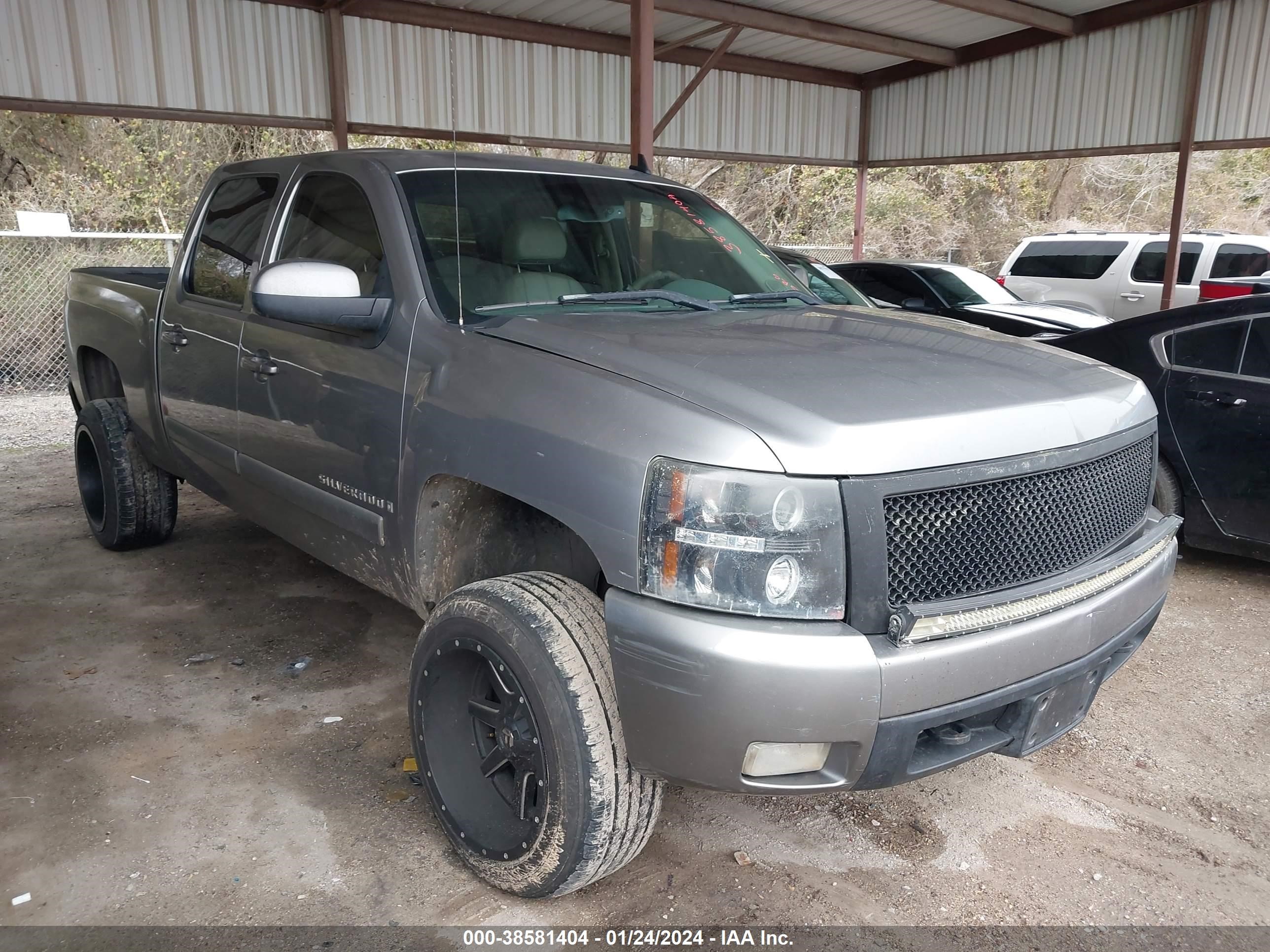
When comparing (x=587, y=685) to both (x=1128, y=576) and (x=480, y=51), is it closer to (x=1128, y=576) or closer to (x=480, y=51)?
(x=1128, y=576)

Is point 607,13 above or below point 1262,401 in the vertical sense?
above

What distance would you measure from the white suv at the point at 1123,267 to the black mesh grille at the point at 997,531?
11.4 meters

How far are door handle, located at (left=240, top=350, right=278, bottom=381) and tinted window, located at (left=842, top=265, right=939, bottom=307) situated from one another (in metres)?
7.33

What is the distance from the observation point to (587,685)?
85.8 inches

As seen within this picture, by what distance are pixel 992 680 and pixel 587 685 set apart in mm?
881

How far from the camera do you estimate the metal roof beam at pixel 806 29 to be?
9977 millimetres

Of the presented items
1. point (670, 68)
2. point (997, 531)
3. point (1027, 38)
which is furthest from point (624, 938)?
point (1027, 38)

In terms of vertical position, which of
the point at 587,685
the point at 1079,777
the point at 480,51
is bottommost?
the point at 1079,777

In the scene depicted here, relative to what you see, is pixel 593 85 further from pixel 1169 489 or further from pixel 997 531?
pixel 997 531

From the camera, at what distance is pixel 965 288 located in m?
9.82

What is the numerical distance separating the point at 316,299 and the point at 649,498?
1.33 metres

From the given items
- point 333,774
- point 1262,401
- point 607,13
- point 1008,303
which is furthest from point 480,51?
point 333,774

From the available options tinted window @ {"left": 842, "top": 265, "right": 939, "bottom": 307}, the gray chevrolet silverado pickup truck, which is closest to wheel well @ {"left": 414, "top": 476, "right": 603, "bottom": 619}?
the gray chevrolet silverado pickup truck

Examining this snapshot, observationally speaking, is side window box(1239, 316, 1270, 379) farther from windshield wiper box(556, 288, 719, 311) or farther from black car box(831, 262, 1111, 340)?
black car box(831, 262, 1111, 340)
